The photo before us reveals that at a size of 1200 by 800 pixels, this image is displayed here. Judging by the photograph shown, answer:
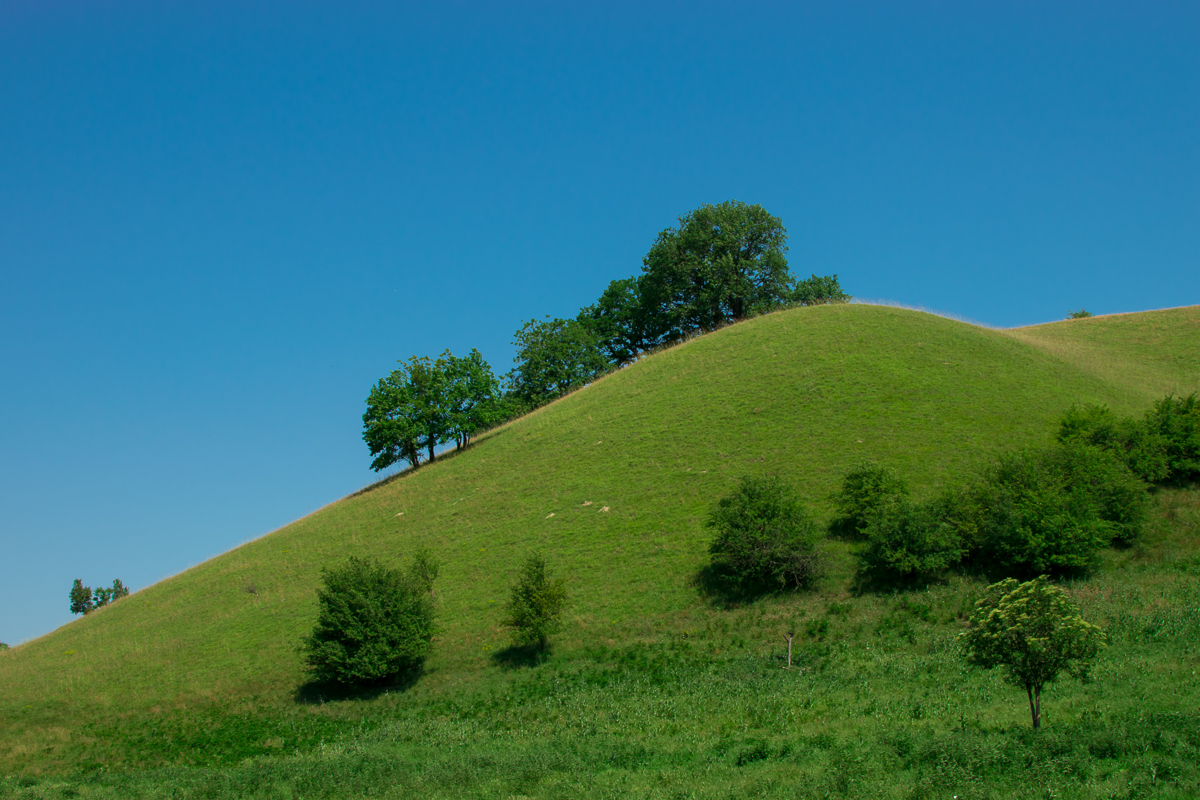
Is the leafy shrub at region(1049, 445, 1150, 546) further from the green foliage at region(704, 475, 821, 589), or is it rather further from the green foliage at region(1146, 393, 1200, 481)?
the green foliage at region(704, 475, 821, 589)

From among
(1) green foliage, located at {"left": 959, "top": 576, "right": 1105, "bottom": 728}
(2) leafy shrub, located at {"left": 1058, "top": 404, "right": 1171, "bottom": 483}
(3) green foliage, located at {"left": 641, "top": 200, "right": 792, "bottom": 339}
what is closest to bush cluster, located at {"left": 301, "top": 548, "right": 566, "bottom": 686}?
(1) green foliage, located at {"left": 959, "top": 576, "right": 1105, "bottom": 728}

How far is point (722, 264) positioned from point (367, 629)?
5502cm

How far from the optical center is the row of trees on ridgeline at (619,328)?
65688 millimetres

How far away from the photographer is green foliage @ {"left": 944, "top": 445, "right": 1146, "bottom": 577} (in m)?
31.6

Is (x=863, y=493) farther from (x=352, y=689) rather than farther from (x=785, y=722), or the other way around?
(x=352, y=689)

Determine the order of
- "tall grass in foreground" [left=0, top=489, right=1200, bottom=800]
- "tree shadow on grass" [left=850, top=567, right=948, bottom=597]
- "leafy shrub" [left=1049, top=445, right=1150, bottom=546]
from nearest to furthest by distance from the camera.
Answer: "tall grass in foreground" [left=0, top=489, right=1200, bottom=800] < "tree shadow on grass" [left=850, top=567, right=948, bottom=597] < "leafy shrub" [left=1049, top=445, right=1150, bottom=546]

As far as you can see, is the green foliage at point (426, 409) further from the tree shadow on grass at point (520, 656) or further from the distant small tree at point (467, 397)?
the tree shadow on grass at point (520, 656)

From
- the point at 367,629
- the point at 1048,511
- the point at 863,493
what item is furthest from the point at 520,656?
the point at 1048,511

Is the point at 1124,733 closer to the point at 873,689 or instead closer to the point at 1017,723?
the point at 1017,723

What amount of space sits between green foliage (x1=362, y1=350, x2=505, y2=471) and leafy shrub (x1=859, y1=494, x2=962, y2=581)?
38945 millimetres

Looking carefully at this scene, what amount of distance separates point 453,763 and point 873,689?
43.9ft

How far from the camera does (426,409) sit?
2571 inches

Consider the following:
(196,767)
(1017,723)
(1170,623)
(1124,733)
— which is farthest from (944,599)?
(196,767)

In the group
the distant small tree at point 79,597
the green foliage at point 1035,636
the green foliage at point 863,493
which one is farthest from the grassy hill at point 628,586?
the distant small tree at point 79,597
